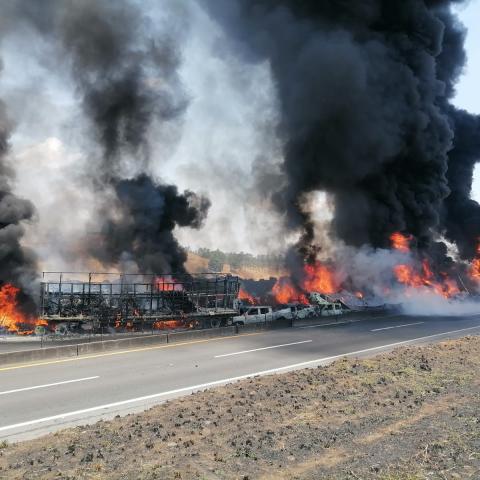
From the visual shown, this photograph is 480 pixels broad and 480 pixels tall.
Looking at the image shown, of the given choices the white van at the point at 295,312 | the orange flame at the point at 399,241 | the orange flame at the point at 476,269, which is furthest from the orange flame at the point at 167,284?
the orange flame at the point at 476,269

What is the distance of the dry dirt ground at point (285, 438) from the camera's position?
554cm

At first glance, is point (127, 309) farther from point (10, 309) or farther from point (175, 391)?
point (175, 391)

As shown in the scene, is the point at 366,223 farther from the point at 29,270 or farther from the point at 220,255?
the point at 220,255

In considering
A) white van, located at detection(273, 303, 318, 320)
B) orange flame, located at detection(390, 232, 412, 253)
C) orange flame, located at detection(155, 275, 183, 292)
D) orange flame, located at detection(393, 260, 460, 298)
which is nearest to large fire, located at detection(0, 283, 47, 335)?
orange flame, located at detection(155, 275, 183, 292)

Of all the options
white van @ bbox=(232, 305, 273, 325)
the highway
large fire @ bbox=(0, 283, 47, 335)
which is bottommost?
the highway

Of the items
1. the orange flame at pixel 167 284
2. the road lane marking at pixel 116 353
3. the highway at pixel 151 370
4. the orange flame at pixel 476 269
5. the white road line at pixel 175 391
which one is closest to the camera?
the white road line at pixel 175 391

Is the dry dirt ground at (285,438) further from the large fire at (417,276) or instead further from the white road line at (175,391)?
the large fire at (417,276)

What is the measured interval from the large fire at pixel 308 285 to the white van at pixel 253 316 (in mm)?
16405

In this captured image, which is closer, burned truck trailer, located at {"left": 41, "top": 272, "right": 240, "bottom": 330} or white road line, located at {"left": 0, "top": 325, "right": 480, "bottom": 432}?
white road line, located at {"left": 0, "top": 325, "right": 480, "bottom": 432}

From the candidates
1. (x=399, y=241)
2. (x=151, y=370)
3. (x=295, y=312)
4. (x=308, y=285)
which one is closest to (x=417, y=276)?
(x=399, y=241)

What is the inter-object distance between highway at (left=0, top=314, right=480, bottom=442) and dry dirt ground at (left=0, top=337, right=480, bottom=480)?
4.19 ft

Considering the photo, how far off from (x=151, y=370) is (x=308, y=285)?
36795 millimetres

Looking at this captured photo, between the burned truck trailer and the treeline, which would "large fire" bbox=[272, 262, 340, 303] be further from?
the treeline

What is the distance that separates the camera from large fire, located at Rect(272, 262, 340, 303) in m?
46.0
